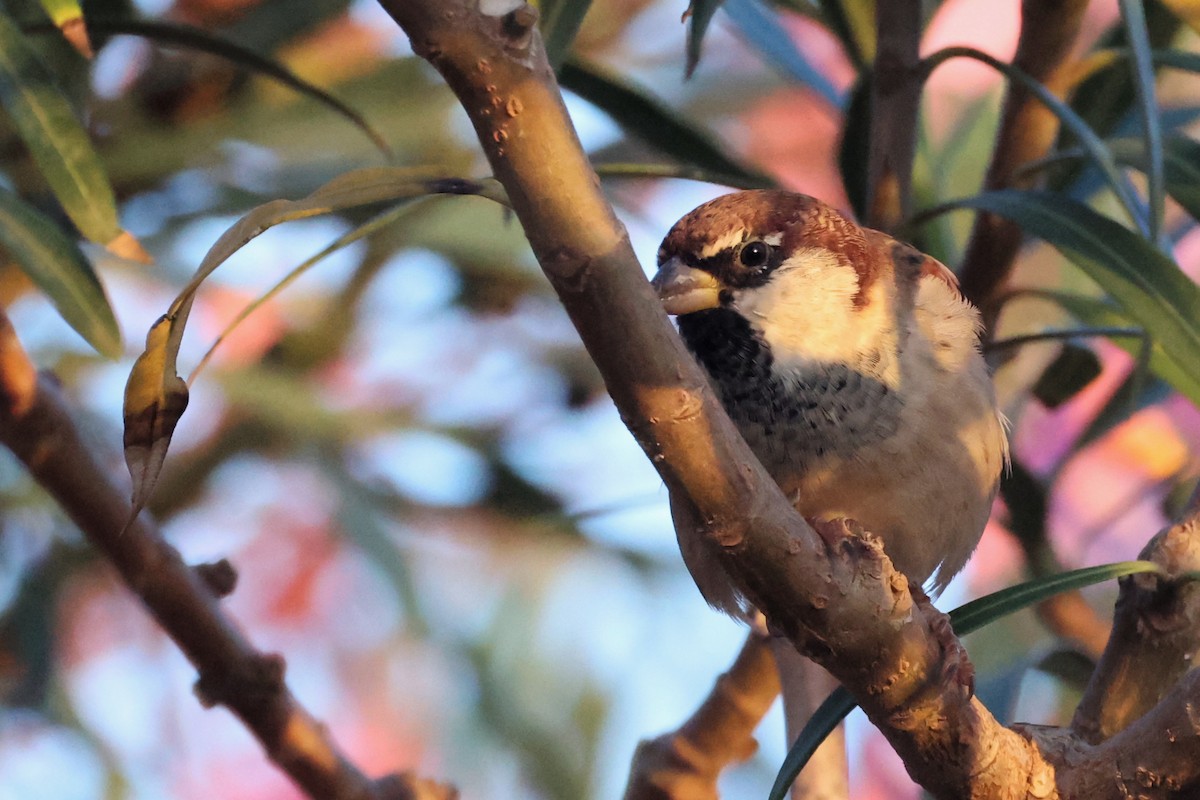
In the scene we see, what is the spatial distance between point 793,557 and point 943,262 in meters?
0.96

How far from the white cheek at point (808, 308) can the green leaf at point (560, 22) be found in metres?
0.32

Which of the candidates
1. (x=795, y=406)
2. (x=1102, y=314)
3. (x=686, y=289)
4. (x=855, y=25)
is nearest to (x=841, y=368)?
(x=795, y=406)

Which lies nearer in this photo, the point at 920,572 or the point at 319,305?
the point at 920,572

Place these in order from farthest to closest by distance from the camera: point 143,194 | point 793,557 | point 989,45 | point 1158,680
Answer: point 989,45 < point 143,194 < point 1158,680 < point 793,557

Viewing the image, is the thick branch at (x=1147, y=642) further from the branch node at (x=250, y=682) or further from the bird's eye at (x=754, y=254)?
the branch node at (x=250, y=682)

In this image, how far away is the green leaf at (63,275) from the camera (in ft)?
3.65

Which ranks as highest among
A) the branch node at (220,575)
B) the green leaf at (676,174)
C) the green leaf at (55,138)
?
the green leaf at (676,174)

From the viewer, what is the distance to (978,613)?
0.98 m

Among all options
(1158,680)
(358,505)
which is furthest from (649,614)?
(1158,680)

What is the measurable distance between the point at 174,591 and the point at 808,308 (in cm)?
67

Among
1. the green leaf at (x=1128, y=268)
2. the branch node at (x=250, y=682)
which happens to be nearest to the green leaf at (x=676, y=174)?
the green leaf at (x=1128, y=268)

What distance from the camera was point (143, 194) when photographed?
186cm

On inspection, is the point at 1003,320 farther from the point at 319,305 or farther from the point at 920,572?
the point at 319,305

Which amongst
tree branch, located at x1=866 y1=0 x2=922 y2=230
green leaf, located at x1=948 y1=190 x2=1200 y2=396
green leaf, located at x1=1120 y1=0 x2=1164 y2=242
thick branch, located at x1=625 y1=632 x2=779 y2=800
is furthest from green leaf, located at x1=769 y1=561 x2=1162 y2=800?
tree branch, located at x1=866 y1=0 x2=922 y2=230
